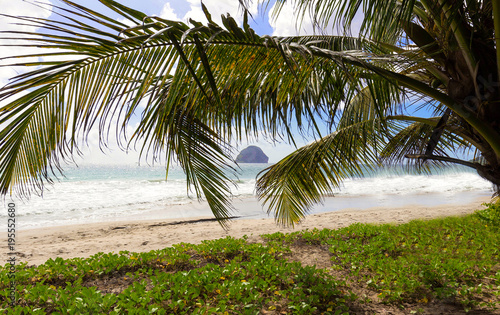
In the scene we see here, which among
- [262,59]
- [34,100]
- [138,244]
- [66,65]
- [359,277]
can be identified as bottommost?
[138,244]

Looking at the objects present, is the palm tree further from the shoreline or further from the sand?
the shoreline

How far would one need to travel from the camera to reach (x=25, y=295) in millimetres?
3068

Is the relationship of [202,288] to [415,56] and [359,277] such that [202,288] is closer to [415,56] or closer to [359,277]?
[359,277]

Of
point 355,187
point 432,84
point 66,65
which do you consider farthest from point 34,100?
point 355,187

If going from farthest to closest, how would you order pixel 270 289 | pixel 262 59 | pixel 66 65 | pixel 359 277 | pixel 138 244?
pixel 138 244 → pixel 359 277 → pixel 270 289 → pixel 262 59 → pixel 66 65

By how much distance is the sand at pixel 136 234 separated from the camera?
677cm

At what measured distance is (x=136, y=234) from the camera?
8.70 metres

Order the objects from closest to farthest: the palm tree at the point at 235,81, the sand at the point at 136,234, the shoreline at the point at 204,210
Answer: the palm tree at the point at 235,81 → the sand at the point at 136,234 → the shoreline at the point at 204,210

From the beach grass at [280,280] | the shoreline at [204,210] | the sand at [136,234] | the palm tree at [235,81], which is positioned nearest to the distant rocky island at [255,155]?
the shoreline at [204,210]

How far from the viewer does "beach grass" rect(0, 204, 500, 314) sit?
2953mm

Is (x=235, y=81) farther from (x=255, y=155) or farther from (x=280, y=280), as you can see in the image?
(x=255, y=155)

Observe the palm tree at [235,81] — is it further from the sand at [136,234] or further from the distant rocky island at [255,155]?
the distant rocky island at [255,155]

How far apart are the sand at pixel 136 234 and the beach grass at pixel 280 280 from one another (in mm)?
1705

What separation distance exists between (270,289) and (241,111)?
1797 mm
